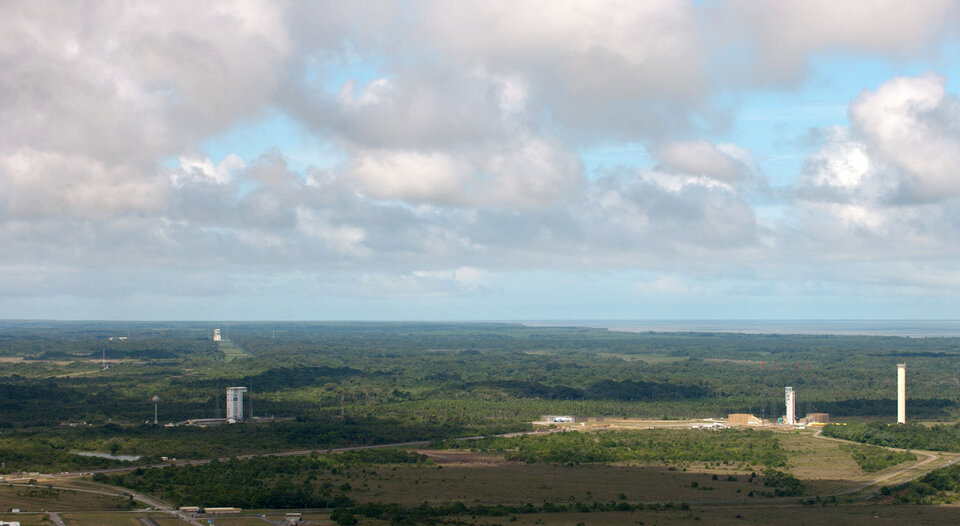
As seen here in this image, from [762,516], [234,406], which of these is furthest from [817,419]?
[234,406]

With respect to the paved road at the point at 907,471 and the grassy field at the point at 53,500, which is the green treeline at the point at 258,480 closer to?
the grassy field at the point at 53,500

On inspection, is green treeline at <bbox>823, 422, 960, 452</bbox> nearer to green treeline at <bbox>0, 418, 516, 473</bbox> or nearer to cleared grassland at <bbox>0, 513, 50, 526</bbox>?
green treeline at <bbox>0, 418, 516, 473</bbox>

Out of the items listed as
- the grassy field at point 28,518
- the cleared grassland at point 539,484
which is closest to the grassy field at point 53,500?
the grassy field at point 28,518

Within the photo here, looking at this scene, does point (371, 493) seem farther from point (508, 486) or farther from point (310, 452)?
point (310, 452)

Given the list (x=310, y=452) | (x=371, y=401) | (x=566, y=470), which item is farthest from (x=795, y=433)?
(x=371, y=401)

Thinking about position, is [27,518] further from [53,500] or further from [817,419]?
[817,419]
